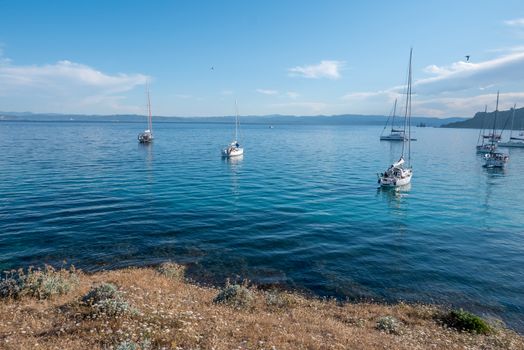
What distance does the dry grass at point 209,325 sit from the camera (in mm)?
9641

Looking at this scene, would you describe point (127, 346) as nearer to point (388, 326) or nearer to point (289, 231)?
point (388, 326)

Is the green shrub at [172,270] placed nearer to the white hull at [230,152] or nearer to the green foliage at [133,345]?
the green foliage at [133,345]

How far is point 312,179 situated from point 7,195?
3941cm

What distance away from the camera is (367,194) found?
43.8m

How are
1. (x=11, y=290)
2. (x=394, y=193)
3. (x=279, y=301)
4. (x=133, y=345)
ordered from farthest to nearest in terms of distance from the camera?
(x=394, y=193) → (x=279, y=301) → (x=11, y=290) → (x=133, y=345)

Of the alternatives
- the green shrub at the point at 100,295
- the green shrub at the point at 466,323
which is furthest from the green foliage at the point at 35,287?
the green shrub at the point at 466,323

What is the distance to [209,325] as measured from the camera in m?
11.1

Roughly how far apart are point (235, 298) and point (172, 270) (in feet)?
21.2

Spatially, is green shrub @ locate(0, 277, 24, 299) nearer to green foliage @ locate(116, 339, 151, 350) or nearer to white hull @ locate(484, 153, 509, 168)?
green foliage @ locate(116, 339, 151, 350)

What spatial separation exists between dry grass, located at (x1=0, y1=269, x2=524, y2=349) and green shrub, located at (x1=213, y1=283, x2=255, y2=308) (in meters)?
0.26

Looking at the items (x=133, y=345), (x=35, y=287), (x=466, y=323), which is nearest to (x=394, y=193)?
(x=466, y=323)

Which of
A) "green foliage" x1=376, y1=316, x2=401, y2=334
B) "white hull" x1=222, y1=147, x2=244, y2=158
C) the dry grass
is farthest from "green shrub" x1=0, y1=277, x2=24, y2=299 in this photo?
"white hull" x1=222, y1=147, x2=244, y2=158

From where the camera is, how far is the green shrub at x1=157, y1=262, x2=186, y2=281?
18969 millimetres

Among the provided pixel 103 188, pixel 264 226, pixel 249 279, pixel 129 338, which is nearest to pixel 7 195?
pixel 103 188
